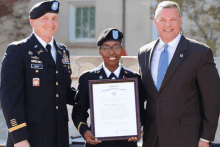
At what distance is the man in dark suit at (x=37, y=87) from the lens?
2.61m

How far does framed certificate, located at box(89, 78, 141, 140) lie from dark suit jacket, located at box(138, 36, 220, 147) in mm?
212

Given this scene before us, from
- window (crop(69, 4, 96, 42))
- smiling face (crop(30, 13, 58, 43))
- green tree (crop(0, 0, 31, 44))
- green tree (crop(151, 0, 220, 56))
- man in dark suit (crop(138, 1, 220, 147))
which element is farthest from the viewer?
window (crop(69, 4, 96, 42))

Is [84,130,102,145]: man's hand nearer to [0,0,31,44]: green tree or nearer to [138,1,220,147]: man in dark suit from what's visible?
[138,1,220,147]: man in dark suit

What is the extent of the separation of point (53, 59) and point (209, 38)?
9.94 meters

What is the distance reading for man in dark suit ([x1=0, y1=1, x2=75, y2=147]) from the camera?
2613 mm

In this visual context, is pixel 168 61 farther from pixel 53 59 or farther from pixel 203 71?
pixel 53 59

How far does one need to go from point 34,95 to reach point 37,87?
8cm

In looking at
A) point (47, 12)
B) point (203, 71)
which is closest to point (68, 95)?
point (47, 12)

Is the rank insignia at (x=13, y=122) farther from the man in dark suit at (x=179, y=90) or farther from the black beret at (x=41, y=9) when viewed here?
the man in dark suit at (x=179, y=90)

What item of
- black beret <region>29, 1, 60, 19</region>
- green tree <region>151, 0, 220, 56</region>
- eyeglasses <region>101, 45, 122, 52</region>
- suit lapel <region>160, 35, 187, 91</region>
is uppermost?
green tree <region>151, 0, 220, 56</region>

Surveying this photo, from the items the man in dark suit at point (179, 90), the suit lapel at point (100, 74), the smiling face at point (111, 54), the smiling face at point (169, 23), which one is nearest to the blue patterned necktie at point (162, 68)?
the man in dark suit at point (179, 90)

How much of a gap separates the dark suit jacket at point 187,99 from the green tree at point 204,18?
28.4ft

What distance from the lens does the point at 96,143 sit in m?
2.70

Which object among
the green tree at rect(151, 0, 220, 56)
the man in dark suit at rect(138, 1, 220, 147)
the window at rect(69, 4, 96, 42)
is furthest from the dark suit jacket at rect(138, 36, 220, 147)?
the window at rect(69, 4, 96, 42)
